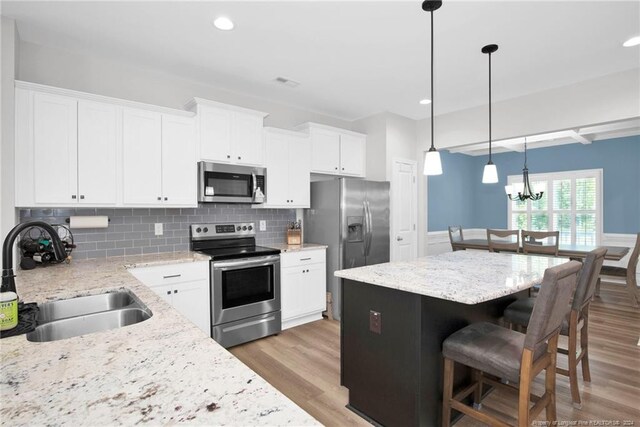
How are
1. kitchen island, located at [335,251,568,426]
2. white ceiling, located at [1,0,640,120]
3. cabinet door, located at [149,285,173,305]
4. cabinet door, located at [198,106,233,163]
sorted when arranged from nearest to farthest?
kitchen island, located at [335,251,568,426] < white ceiling, located at [1,0,640,120] < cabinet door, located at [149,285,173,305] < cabinet door, located at [198,106,233,163]

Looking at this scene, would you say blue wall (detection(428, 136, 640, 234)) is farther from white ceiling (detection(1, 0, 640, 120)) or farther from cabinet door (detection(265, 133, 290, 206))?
cabinet door (detection(265, 133, 290, 206))

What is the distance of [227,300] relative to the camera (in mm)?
3139

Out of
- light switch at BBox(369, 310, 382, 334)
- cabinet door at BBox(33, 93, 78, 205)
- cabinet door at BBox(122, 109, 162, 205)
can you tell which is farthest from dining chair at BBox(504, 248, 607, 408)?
cabinet door at BBox(33, 93, 78, 205)

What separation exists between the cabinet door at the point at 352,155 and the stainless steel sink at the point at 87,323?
333 centimetres

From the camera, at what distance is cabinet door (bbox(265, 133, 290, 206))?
378 centimetres

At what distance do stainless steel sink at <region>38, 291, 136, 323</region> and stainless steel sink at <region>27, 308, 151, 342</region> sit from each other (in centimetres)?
10

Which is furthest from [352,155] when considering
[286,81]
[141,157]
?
[141,157]

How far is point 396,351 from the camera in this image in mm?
1908

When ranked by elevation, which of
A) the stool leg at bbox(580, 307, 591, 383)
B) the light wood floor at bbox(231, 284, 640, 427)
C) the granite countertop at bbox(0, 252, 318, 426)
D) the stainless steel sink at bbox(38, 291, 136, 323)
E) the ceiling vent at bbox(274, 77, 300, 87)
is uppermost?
the ceiling vent at bbox(274, 77, 300, 87)

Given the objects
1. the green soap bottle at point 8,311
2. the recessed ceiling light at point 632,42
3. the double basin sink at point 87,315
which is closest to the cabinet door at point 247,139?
the double basin sink at point 87,315

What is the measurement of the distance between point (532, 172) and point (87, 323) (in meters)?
7.88

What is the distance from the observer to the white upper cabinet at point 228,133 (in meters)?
3.26

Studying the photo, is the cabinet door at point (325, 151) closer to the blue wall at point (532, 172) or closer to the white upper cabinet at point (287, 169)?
the white upper cabinet at point (287, 169)

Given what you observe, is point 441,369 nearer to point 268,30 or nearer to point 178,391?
point 178,391
